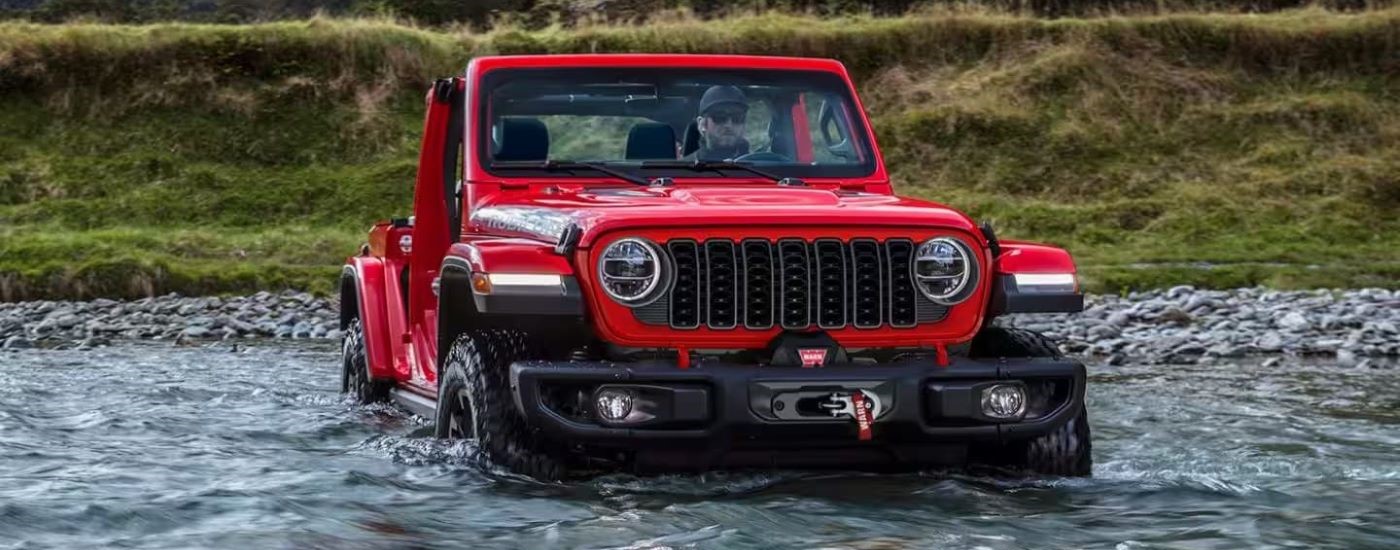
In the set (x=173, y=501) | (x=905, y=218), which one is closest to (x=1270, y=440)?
(x=905, y=218)

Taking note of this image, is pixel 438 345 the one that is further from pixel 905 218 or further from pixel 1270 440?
pixel 1270 440

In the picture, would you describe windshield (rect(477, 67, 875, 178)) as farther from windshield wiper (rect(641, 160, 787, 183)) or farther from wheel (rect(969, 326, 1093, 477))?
wheel (rect(969, 326, 1093, 477))

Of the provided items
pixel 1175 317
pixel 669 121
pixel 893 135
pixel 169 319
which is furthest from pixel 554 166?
pixel 893 135

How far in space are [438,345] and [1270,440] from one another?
3.88 metres

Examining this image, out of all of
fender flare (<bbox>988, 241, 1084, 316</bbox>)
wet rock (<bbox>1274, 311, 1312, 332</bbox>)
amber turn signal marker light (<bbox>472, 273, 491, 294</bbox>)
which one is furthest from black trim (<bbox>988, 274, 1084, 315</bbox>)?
wet rock (<bbox>1274, 311, 1312, 332</bbox>)

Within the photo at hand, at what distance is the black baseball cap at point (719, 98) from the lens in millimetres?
8312

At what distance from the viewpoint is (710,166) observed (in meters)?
8.07

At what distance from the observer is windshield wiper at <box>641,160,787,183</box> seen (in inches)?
317

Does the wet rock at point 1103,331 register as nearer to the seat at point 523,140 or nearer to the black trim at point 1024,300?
the seat at point 523,140

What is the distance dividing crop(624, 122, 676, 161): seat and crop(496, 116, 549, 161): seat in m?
0.36

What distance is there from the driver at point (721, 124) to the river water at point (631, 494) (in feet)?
5.18

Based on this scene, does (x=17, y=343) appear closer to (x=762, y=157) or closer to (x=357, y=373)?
(x=357, y=373)

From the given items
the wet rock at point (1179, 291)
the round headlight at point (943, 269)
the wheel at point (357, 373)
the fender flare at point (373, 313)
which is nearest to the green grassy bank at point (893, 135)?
the wet rock at point (1179, 291)

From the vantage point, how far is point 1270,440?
8.86 m
